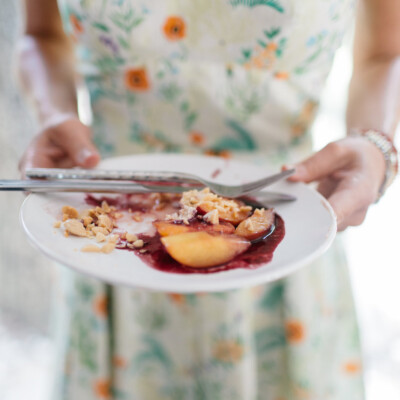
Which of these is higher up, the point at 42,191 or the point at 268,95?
the point at 268,95

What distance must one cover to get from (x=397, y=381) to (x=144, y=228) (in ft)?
3.77

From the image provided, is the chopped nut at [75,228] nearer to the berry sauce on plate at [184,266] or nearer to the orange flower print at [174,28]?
the berry sauce on plate at [184,266]

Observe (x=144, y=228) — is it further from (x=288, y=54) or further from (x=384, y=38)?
(x=384, y=38)

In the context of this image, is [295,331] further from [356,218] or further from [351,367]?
[356,218]

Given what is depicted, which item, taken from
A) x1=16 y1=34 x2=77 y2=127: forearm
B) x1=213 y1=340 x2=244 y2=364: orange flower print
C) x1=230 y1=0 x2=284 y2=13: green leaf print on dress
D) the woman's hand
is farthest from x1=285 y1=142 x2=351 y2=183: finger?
x1=16 y1=34 x2=77 y2=127: forearm

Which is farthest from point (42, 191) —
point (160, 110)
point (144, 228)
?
point (160, 110)

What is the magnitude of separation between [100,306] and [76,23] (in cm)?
49

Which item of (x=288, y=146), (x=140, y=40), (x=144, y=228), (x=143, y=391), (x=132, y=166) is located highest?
(x=140, y=40)

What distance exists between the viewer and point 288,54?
0.69 m

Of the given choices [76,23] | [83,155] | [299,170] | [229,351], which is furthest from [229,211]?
[76,23]

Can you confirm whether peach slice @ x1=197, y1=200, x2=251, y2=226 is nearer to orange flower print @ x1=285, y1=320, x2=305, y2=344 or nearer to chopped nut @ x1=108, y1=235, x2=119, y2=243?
chopped nut @ x1=108, y1=235, x2=119, y2=243

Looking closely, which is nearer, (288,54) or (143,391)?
(288,54)

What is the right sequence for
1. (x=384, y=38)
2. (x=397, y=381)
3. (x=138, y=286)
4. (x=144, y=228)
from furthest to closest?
(x=397, y=381) < (x=384, y=38) < (x=144, y=228) < (x=138, y=286)

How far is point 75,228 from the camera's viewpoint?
1.48 feet
